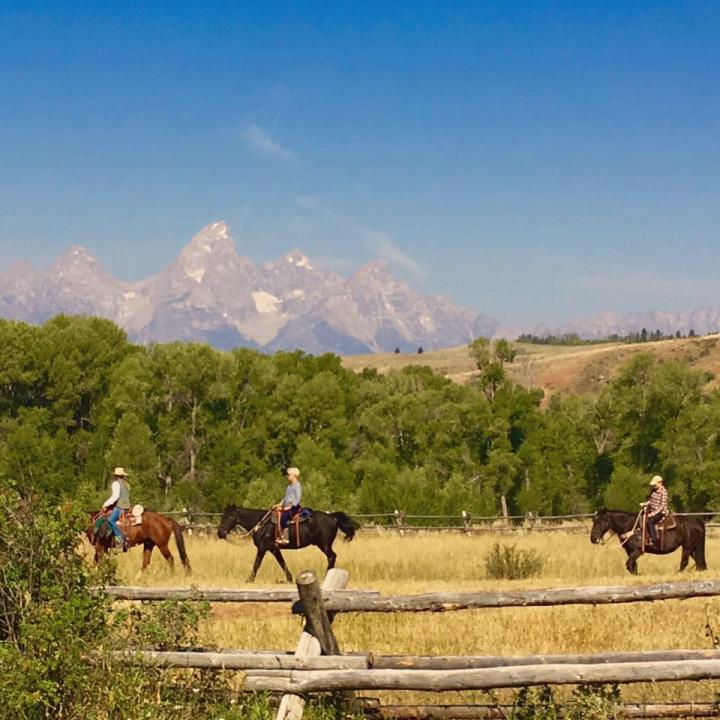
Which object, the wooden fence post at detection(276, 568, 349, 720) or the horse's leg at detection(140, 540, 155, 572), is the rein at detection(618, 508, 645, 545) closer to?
the horse's leg at detection(140, 540, 155, 572)

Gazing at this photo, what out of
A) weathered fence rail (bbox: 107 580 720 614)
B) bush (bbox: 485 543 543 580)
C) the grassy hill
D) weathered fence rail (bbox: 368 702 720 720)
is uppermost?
the grassy hill

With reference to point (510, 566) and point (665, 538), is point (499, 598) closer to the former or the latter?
point (510, 566)

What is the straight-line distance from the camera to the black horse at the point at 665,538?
774 inches

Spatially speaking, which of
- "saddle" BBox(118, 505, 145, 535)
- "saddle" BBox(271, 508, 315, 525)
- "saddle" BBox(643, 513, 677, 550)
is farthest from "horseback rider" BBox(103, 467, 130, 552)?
"saddle" BBox(643, 513, 677, 550)

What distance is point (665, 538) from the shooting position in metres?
19.7

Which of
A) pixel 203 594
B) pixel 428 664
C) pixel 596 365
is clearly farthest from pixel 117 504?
pixel 596 365

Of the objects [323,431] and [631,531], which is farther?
[323,431]

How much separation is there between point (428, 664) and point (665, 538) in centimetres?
1365

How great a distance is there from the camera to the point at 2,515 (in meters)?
7.44

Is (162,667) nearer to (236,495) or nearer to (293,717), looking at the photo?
(293,717)

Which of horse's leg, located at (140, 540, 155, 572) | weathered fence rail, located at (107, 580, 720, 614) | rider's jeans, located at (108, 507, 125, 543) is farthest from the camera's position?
horse's leg, located at (140, 540, 155, 572)

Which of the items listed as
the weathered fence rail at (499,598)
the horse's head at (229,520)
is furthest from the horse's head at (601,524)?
the weathered fence rail at (499,598)

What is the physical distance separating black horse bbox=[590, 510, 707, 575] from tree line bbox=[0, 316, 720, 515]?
73.3ft

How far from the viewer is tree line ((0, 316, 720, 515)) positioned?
46.8 metres
